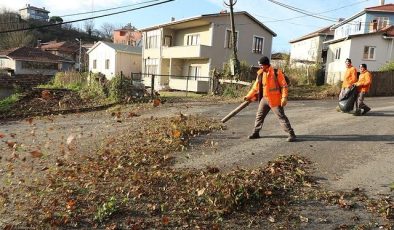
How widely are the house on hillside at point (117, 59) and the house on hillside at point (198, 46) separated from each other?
110 inches

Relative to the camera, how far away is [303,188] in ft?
18.6

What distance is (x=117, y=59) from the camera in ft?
124

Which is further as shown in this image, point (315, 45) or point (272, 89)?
point (315, 45)

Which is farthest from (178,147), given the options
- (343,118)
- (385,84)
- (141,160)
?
A: (385,84)

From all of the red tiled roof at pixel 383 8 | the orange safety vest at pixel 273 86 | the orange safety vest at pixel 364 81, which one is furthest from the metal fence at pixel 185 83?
the red tiled roof at pixel 383 8

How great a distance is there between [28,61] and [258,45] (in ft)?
111

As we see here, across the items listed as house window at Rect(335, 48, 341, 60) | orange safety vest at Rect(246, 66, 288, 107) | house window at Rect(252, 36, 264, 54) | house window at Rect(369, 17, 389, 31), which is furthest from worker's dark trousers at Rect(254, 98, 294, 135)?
house window at Rect(369, 17, 389, 31)

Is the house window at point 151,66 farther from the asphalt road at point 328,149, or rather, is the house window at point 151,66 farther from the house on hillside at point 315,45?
the asphalt road at point 328,149

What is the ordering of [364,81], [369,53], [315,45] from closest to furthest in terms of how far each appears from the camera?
[364,81]
[369,53]
[315,45]

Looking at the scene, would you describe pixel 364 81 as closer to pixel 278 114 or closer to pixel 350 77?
pixel 350 77

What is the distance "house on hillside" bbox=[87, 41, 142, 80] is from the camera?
3794 centimetres

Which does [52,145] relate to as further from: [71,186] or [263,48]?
[263,48]

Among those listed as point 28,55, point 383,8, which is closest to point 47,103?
point 383,8

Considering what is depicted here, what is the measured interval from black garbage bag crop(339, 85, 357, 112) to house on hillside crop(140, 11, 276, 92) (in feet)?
46.6
